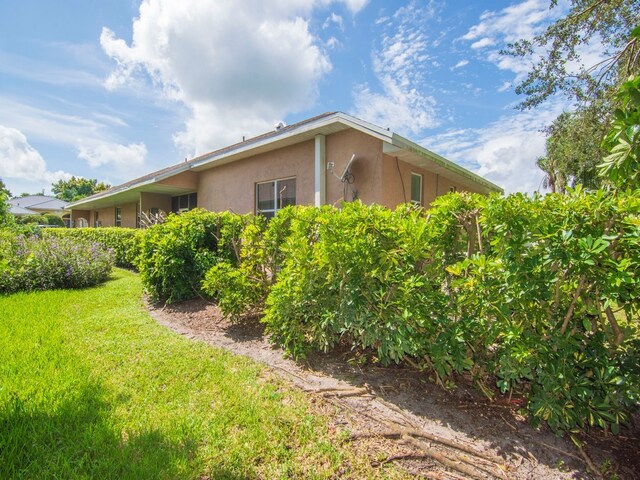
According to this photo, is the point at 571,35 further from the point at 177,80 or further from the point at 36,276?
the point at 36,276

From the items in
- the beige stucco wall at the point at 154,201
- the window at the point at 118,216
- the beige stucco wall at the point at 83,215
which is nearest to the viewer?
the beige stucco wall at the point at 154,201

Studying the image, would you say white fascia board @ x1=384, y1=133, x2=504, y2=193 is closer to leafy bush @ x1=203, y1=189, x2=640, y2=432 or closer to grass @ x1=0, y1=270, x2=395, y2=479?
leafy bush @ x1=203, y1=189, x2=640, y2=432

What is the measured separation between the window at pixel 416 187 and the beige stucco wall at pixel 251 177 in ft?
10.8

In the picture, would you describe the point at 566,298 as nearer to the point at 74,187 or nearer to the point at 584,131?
the point at 584,131

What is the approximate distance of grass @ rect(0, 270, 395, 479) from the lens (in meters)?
2.18

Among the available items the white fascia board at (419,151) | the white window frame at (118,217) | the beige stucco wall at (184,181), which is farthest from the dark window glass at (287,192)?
the white window frame at (118,217)

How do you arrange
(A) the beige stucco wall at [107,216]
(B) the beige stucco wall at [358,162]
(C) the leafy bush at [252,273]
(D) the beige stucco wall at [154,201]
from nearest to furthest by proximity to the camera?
(C) the leafy bush at [252,273] → (B) the beige stucco wall at [358,162] → (D) the beige stucco wall at [154,201] → (A) the beige stucco wall at [107,216]

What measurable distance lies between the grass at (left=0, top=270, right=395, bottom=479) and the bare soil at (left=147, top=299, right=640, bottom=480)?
0.90 feet

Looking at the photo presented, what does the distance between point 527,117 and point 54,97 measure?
617 inches

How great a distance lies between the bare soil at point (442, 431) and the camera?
2262 mm

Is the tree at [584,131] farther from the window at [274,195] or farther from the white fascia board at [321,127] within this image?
the window at [274,195]

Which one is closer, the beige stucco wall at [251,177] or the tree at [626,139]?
the tree at [626,139]

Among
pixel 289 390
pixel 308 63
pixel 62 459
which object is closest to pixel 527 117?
pixel 308 63

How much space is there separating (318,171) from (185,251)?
13.7ft
